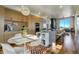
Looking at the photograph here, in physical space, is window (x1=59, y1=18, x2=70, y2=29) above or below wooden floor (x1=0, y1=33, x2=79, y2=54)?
above

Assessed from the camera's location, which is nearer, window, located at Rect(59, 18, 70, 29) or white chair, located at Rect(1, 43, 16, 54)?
white chair, located at Rect(1, 43, 16, 54)

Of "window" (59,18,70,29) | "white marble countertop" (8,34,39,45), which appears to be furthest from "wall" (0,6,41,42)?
"window" (59,18,70,29)

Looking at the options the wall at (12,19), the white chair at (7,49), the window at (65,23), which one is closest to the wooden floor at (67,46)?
the window at (65,23)

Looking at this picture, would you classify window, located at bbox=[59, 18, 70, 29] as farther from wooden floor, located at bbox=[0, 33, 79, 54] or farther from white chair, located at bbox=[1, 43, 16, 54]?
white chair, located at bbox=[1, 43, 16, 54]

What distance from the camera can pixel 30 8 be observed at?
8.76ft

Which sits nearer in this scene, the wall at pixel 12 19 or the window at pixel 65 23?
the wall at pixel 12 19

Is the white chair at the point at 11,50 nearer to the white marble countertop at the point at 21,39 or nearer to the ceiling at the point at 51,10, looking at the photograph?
the white marble countertop at the point at 21,39

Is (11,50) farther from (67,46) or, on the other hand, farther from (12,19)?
(67,46)

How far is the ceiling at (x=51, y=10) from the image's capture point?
2648 mm

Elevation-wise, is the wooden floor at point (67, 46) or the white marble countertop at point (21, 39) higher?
the white marble countertop at point (21, 39)

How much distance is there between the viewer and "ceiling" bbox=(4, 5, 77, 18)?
2648 mm
